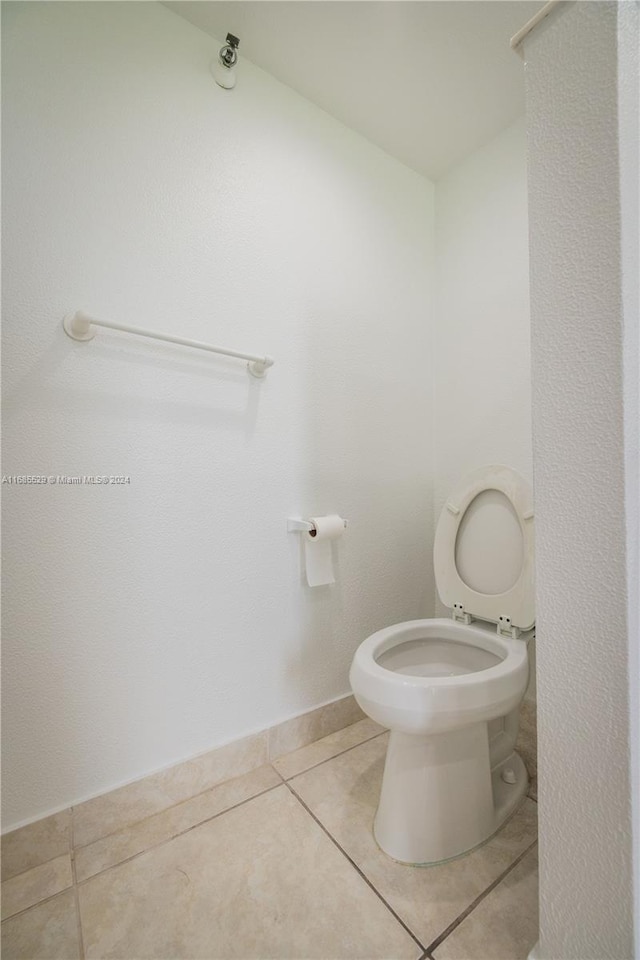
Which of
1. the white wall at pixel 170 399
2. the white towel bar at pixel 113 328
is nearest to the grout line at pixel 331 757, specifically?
the white wall at pixel 170 399

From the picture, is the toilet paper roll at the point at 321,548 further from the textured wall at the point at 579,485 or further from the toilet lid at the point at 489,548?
the textured wall at the point at 579,485

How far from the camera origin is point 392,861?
861mm

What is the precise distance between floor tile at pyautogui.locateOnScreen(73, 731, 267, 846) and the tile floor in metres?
0.02

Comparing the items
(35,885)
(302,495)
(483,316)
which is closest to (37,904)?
(35,885)

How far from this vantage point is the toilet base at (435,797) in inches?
33.7

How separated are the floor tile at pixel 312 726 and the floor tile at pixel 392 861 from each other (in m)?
0.10

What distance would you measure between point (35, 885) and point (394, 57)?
2.26m

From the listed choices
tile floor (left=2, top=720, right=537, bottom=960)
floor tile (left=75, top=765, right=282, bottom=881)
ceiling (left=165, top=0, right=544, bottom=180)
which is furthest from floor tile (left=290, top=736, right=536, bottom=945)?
ceiling (left=165, top=0, right=544, bottom=180)

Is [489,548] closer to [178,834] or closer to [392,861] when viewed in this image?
[392,861]

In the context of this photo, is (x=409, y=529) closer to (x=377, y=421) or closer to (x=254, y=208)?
(x=377, y=421)

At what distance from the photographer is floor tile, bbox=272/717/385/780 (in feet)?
3.73

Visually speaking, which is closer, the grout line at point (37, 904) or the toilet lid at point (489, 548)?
the grout line at point (37, 904)

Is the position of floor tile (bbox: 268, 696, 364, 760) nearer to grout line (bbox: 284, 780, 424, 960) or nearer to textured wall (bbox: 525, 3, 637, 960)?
grout line (bbox: 284, 780, 424, 960)

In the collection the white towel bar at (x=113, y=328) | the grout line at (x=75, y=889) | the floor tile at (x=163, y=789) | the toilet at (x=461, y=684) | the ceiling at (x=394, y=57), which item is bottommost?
the grout line at (x=75, y=889)
